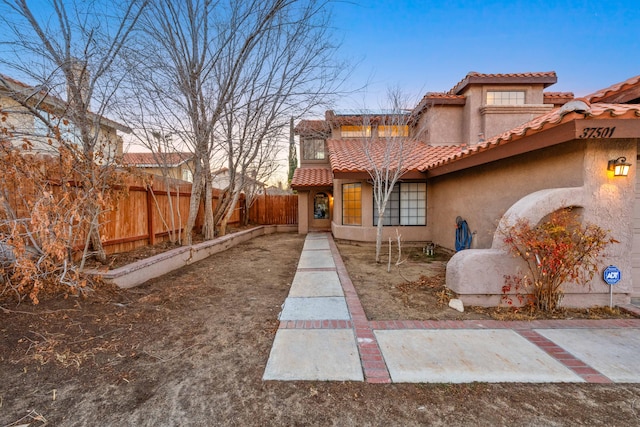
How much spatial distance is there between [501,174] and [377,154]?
4.39 meters

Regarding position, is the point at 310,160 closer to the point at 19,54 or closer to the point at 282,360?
the point at 19,54

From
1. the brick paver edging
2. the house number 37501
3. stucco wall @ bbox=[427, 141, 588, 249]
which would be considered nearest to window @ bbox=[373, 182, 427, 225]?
stucco wall @ bbox=[427, 141, 588, 249]

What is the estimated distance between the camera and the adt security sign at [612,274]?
13.1 feet

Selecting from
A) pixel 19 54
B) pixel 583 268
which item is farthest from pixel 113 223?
pixel 583 268

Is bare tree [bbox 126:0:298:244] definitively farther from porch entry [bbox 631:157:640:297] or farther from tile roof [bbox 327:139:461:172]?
porch entry [bbox 631:157:640:297]

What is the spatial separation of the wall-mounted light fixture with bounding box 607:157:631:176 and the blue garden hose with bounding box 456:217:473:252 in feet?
11.2

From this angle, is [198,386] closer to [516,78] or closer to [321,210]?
[321,210]

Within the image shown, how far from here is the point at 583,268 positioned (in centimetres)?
401

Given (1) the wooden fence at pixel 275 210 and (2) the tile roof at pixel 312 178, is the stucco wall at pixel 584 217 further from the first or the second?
(1) the wooden fence at pixel 275 210

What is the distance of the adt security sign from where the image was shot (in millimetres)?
3982

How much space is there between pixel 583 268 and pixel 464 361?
2.86 meters

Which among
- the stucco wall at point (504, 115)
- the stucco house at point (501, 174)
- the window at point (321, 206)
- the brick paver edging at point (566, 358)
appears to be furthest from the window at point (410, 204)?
the brick paver edging at point (566, 358)

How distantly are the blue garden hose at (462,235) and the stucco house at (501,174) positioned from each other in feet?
0.89

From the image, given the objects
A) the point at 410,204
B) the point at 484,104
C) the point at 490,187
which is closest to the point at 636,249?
the point at 490,187
